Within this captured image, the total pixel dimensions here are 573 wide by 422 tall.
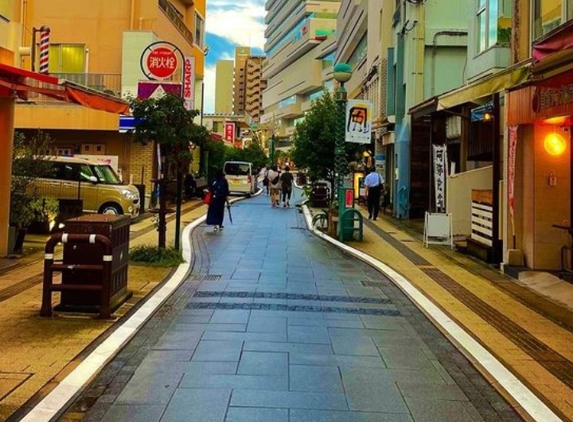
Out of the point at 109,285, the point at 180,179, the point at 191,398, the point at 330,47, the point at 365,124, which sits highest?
the point at 330,47

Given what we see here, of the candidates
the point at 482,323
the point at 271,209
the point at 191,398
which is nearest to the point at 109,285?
the point at 191,398

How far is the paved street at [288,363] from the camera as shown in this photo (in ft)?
15.5

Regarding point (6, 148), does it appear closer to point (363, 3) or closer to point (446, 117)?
point (446, 117)

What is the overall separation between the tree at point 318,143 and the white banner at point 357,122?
12.4 feet

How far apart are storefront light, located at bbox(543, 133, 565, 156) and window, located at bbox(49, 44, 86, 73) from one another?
835 inches

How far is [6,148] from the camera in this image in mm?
11562

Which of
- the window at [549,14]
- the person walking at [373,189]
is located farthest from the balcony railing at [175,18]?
the window at [549,14]

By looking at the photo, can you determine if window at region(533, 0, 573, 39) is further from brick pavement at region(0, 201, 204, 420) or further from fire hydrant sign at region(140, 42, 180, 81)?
brick pavement at region(0, 201, 204, 420)

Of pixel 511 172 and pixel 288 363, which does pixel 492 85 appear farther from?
pixel 288 363

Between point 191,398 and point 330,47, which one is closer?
point 191,398

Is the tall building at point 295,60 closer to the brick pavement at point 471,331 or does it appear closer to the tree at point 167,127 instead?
the tree at point 167,127

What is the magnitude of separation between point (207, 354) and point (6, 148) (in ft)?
24.7

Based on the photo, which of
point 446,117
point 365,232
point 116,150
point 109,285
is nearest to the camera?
point 109,285

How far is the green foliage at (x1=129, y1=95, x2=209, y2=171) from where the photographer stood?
36.7ft
